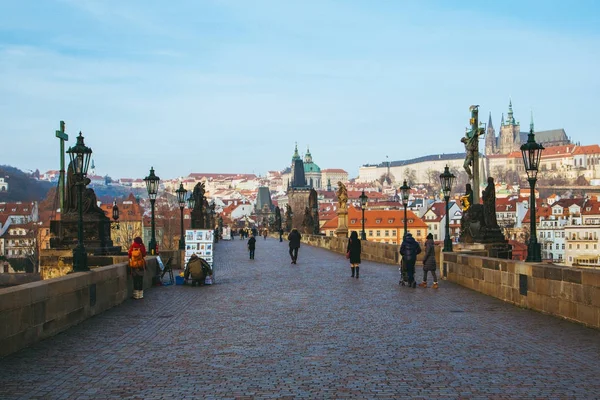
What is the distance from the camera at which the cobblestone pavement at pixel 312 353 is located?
8.26 m

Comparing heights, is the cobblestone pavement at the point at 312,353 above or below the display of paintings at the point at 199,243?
below

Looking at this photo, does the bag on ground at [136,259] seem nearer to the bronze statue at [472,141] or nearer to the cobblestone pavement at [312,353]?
the cobblestone pavement at [312,353]

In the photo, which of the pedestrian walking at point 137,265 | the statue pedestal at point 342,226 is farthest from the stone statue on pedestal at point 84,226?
the statue pedestal at point 342,226

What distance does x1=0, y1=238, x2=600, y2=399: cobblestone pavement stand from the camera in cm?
826

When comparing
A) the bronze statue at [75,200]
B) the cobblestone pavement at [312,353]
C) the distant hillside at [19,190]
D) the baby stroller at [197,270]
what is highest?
the distant hillside at [19,190]

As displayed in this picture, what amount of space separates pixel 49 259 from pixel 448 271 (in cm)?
1027

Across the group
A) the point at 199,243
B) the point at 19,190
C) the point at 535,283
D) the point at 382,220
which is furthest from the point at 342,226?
the point at 19,190

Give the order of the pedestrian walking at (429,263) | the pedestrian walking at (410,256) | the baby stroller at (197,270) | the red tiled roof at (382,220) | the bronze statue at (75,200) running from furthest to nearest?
the red tiled roof at (382,220)
the bronze statue at (75,200)
the baby stroller at (197,270)
the pedestrian walking at (429,263)
the pedestrian walking at (410,256)

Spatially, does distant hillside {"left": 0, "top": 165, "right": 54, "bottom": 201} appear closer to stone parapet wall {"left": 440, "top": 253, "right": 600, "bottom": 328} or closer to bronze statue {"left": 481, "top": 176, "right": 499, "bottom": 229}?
bronze statue {"left": 481, "top": 176, "right": 499, "bottom": 229}

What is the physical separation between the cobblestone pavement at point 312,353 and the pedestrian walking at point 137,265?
2.66 ft

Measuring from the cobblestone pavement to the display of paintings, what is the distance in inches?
225

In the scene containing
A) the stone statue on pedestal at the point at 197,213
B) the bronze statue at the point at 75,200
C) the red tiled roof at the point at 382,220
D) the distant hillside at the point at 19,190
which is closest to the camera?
the bronze statue at the point at 75,200

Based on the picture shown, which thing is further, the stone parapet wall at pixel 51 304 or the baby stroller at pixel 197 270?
the baby stroller at pixel 197 270

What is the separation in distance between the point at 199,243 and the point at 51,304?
11.1 m
